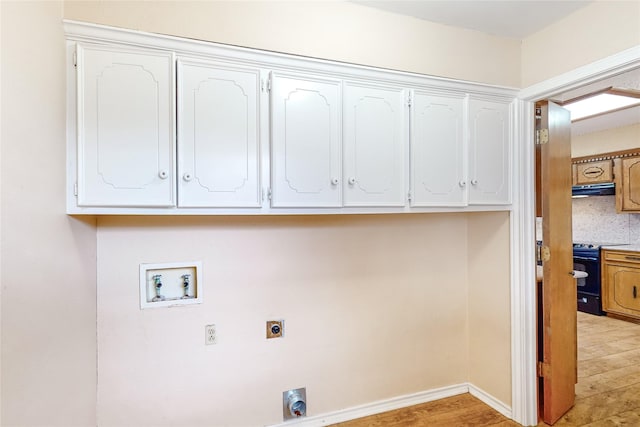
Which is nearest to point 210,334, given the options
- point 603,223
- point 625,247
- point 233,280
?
point 233,280

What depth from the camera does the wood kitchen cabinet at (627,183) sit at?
4.37 meters

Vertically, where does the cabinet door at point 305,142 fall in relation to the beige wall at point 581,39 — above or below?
below

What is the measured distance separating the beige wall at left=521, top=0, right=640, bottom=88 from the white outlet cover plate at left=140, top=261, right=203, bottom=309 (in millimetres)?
2319

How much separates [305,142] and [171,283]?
1039 mm

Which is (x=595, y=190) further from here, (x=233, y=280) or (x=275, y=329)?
(x=233, y=280)

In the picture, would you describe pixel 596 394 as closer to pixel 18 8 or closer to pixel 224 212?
pixel 224 212

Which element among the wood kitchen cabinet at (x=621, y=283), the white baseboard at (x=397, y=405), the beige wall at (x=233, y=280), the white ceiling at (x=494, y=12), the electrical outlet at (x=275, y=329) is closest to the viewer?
the beige wall at (x=233, y=280)

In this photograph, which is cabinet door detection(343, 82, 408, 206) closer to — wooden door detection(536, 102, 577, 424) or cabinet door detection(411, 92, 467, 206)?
cabinet door detection(411, 92, 467, 206)

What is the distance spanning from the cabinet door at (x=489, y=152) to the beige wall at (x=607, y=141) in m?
3.69

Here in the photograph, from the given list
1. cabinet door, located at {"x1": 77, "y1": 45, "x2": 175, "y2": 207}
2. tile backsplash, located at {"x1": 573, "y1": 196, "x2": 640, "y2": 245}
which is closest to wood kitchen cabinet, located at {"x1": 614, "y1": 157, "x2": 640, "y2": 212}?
tile backsplash, located at {"x1": 573, "y1": 196, "x2": 640, "y2": 245}

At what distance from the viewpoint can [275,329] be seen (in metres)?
2.10

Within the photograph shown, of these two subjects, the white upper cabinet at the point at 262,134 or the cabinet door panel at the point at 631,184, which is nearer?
the white upper cabinet at the point at 262,134

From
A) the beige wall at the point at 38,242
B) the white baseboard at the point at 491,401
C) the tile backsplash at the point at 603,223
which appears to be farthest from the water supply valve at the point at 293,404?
the tile backsplash at the point at 603,223

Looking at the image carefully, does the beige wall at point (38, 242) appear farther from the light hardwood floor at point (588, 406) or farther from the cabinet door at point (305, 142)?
the light hardwood floor at point (588, 406)
